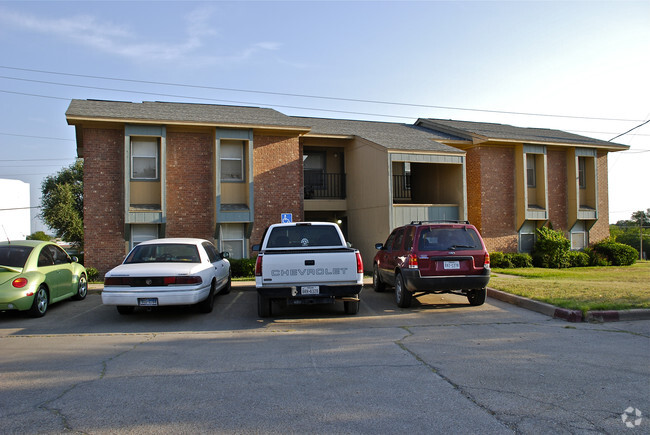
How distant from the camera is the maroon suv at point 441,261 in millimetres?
9344

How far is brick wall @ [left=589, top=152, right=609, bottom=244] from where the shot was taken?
21.9 meters

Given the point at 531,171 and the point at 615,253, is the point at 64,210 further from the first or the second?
the point at 615,253

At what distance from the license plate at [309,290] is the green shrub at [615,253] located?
17.7 meters

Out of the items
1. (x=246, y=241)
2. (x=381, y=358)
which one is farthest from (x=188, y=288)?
(x=246, y=241)

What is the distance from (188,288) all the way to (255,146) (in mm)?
9378

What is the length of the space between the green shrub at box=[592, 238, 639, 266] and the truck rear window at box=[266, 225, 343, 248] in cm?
1679

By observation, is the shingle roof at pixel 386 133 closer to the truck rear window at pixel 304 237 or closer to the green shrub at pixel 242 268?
the green shrub at pixel 242 268

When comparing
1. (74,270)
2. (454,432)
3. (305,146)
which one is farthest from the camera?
(305,146)

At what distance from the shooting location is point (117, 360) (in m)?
6.04

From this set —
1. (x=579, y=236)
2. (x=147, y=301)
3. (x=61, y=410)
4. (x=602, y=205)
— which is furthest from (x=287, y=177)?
(x=602, y=205)

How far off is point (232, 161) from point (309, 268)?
9596 millimetres

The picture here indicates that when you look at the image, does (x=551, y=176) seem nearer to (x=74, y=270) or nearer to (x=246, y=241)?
(x=246, y=241)

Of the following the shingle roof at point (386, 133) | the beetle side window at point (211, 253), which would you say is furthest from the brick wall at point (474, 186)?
the beetle side window at point (211, 253)

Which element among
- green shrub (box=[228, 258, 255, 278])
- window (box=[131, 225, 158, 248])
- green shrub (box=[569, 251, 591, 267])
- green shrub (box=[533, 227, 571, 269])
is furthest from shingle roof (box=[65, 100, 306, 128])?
green shrub (box=[569, 251, 591, 267])
